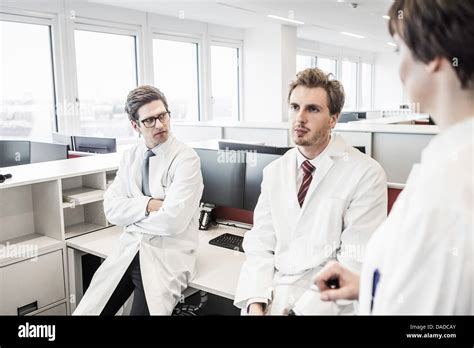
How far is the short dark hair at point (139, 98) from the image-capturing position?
1606 millimetres

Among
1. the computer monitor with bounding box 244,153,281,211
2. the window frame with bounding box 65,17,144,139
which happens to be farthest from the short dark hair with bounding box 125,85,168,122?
the window frame with bounding box 65,17,144,139

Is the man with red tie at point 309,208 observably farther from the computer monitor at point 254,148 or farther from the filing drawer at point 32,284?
the filing drawer at point 32,284

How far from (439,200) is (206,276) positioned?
45.5 inches

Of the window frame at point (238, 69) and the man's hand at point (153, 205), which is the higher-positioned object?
the window frame at point (238, 69)

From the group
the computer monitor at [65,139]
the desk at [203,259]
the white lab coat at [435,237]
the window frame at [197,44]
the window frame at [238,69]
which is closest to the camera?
the white lab coat at [435,237]

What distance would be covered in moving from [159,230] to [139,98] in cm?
50

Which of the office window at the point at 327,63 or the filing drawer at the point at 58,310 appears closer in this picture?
the filing drawer at the point at 58,310

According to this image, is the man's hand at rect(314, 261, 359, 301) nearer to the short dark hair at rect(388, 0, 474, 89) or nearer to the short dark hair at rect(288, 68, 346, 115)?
the short dark hair at rect(388, 0, 474, 89)

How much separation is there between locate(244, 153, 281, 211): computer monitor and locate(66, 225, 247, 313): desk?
7.3 inches

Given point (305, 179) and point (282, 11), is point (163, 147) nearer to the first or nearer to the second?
point (305, 179)

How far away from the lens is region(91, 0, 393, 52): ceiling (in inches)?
171

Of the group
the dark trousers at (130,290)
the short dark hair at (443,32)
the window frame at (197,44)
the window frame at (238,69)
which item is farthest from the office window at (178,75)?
the short dark hair at (443,32)

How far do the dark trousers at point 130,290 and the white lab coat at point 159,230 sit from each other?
0.02m

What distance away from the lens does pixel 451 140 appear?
475 millimetres
